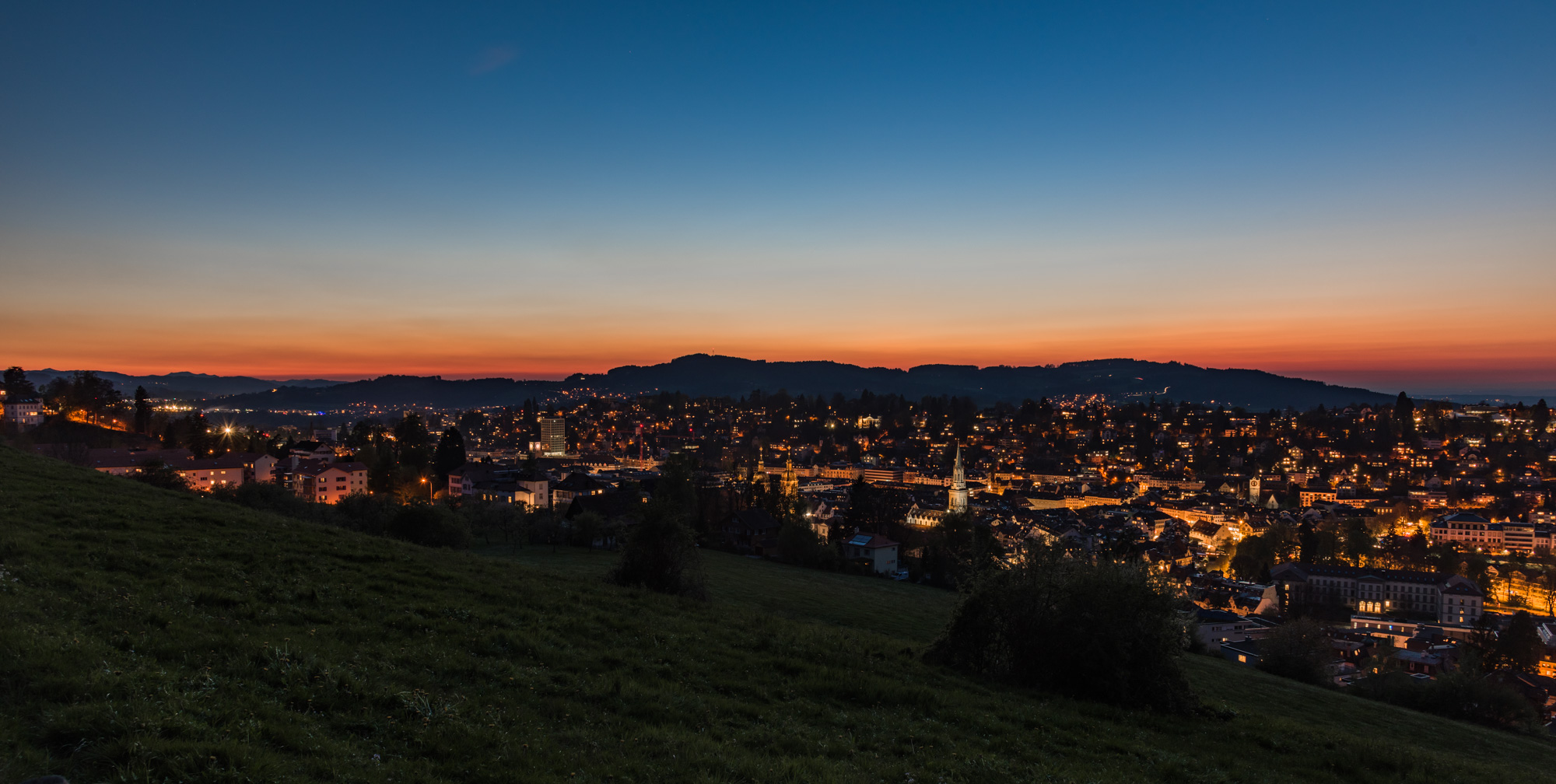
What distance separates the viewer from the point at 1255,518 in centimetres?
12312

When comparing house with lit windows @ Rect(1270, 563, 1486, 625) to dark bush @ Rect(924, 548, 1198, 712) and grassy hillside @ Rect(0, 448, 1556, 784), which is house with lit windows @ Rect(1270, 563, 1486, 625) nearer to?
grassy hillside @ Rect(0, 448, 1556, 784)

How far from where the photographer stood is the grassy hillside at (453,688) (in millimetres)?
6273

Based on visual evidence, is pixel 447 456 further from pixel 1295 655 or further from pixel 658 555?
pixel 1295 655

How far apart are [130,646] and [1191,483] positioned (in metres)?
222

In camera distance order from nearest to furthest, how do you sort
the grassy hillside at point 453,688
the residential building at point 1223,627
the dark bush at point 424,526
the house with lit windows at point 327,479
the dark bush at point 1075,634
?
the grassy hillside at point 453,688, the dark bush at point 1075,634, the dark bush at point 424,526, the residential building at point 1223,627, the house with lit windows at point 327,479

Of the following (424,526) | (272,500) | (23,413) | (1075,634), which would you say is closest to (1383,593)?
(1075,634)

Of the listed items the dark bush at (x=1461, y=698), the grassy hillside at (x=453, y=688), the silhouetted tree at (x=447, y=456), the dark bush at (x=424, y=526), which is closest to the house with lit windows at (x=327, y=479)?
the silhouetted tree at (x=447, y=456)

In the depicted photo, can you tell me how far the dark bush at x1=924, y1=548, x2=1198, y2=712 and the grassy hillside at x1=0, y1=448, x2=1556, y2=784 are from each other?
0.82 metres

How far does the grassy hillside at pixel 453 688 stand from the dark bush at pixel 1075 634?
82 centimetres

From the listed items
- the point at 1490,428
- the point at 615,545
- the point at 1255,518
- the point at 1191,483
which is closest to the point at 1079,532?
the point at 1255,518

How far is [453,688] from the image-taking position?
8.89 metres

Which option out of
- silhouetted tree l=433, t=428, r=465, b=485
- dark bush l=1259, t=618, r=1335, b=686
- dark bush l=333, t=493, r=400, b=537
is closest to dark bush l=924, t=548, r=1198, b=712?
dark bush l=1259, t=618, r=1335, b=686

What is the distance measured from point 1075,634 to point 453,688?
11.2 metres

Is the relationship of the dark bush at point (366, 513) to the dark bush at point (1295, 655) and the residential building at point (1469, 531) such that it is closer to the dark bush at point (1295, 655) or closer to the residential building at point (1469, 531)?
the dark bush at point (1295, 655)
